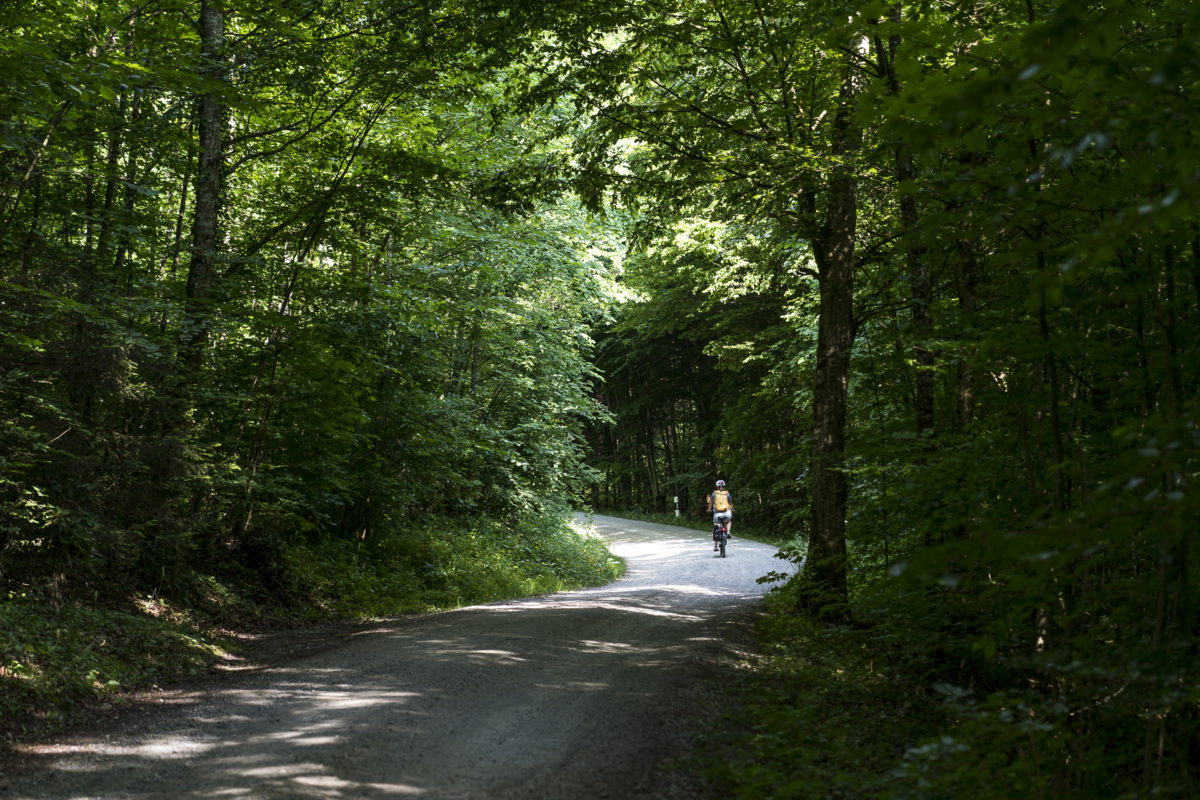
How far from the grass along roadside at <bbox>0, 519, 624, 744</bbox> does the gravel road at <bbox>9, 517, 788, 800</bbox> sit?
2.06 feet

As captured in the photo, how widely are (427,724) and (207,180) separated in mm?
8187

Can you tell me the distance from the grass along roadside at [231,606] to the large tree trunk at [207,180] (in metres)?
3.05

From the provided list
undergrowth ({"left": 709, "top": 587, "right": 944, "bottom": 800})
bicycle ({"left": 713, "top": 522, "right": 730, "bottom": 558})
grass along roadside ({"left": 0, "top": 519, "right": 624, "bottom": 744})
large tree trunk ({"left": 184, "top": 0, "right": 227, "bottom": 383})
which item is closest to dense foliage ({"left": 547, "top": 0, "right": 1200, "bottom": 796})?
undergrowth ({"left": 709, "top": 587, "right": 944, "bottom": 800})

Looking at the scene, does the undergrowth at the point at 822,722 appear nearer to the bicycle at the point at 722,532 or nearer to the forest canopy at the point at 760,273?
the forest canopy at the point at 760,273

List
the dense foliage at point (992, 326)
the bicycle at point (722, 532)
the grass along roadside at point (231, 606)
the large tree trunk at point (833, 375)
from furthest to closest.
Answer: the bicycle at point (722, 532) → the large tree trunk at point (833, 375) → the grass along roadside at point (231, 606) → the dense foliage at point (992, 326)

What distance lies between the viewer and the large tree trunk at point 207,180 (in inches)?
386

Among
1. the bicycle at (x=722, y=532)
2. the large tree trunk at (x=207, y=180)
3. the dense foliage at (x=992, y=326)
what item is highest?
the large tree trunk at (x=207, y=180)

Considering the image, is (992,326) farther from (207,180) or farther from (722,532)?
(722,532)

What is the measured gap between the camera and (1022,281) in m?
5.66

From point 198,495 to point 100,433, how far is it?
6.44ft

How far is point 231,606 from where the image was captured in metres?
9.70

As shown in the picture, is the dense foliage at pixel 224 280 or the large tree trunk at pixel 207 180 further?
the large tree trunk at pixel 207 180

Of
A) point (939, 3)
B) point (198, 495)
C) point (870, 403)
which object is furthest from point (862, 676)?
point (198, 495)

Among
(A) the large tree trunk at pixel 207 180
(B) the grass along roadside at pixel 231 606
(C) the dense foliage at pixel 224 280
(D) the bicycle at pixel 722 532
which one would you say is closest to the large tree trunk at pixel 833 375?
(C) the dense foliage at pixel 224 280
